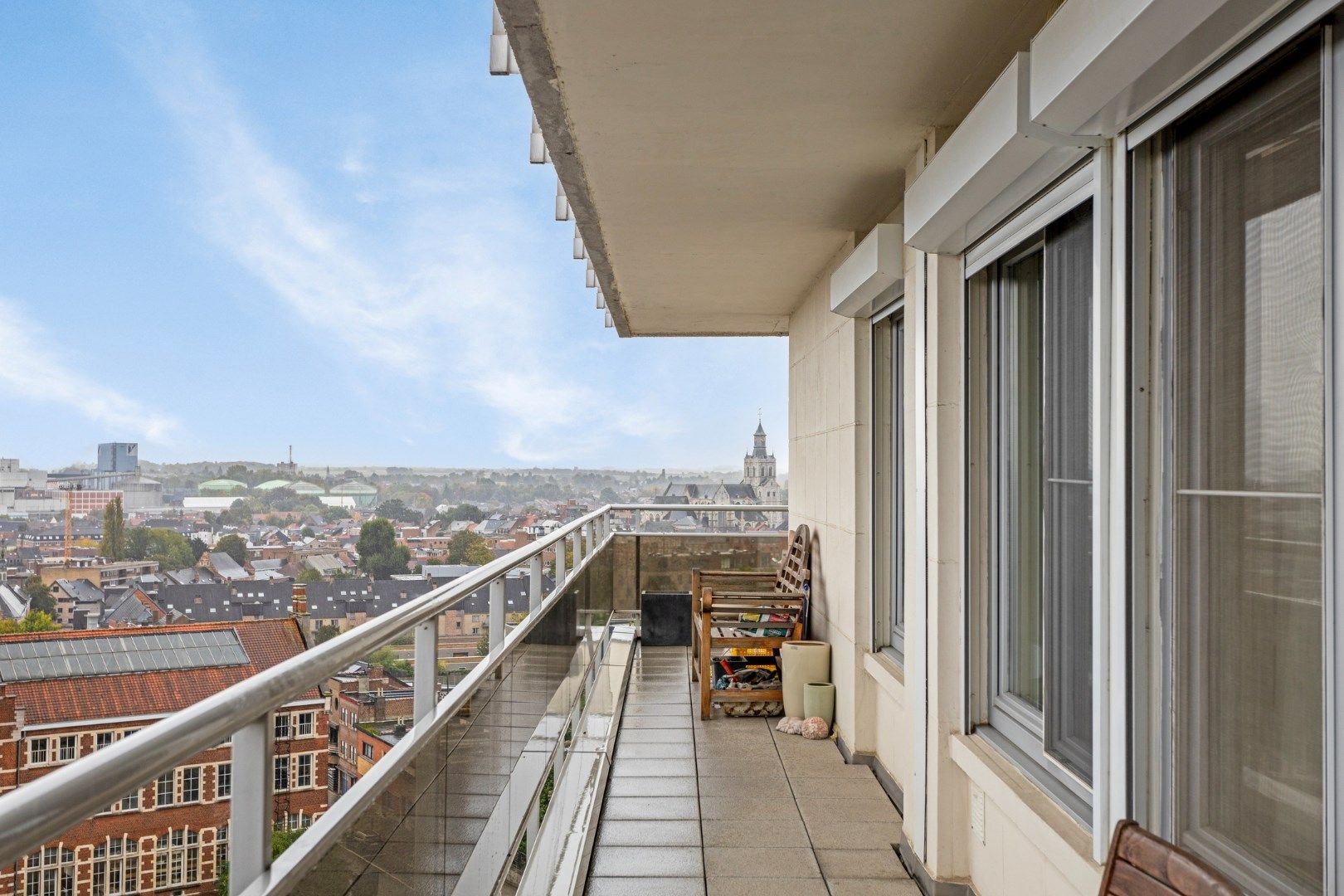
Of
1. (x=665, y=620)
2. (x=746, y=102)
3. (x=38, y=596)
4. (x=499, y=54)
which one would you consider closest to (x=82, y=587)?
(x=38, y=596)

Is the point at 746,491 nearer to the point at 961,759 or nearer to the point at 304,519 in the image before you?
the point at 304,519

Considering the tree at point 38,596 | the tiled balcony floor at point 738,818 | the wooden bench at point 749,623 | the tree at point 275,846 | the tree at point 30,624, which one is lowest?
the tiled balcony floor at point 738,818

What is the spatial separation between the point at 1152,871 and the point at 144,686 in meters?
1.32

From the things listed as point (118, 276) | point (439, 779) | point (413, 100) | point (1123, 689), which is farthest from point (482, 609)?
point (413, 100)

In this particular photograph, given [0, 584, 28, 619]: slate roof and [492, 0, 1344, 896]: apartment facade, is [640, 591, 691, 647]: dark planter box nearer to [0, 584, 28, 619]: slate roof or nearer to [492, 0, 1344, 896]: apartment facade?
[492, 0, 1344, 896]: apartment facade

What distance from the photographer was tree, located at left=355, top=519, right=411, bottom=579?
3.11 meters

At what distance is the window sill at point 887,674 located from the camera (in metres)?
3.89

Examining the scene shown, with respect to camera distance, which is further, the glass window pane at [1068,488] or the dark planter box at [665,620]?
the dark planter box at [665,620]

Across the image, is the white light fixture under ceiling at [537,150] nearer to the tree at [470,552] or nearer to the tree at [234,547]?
the tree at [470,552]

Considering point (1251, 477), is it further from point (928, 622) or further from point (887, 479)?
point (887, 479)

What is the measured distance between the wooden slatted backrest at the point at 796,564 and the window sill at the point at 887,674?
120 centimetres

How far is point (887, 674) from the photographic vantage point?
4090 millimetres

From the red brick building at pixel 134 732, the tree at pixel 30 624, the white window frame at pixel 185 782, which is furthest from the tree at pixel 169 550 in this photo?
the white window frame at pixel 185 782

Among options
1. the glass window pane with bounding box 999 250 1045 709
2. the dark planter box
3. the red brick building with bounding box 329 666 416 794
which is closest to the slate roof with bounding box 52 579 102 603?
the red brick building with bounding box 329 666 416 794
